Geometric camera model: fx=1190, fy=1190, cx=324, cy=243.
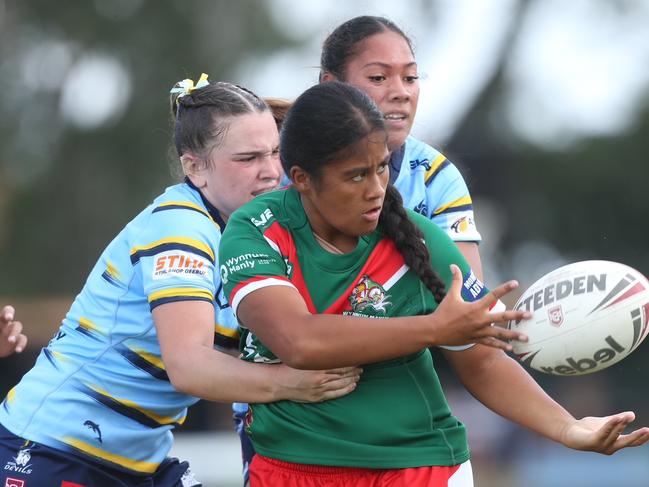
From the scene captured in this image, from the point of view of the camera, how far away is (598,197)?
1770cm

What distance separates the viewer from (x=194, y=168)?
13.7 feet

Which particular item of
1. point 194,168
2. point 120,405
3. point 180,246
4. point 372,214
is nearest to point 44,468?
point 120,405

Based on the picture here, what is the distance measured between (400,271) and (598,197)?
48.5 ft

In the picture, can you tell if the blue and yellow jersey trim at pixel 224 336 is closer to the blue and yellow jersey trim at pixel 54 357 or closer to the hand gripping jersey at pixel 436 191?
the blue and yellow jersey trim at pixel 54 357

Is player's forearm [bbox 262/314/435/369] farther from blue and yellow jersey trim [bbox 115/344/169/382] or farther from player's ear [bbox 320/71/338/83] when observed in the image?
player's ear [bbox 320/71/338/83]

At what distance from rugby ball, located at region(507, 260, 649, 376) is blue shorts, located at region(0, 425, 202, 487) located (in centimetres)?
146

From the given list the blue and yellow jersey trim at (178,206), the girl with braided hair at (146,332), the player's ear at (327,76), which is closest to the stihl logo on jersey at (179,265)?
the girl with braided hair at (146,332)

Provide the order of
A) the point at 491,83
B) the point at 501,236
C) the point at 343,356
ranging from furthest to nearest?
1. the point at 491,83
2. the point at 501,236
3. the point at 343,356

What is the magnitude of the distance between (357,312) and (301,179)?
0.43m

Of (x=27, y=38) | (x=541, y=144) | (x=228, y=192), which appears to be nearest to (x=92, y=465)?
(x=228, y=192)

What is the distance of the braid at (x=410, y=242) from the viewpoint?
11.1ft

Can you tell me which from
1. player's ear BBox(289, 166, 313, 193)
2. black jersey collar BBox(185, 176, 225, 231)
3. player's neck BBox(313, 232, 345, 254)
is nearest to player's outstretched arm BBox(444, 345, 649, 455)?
player's neck BBox(313, 232, 345, 254)

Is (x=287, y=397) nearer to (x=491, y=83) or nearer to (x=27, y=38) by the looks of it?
(x=491, y=83)

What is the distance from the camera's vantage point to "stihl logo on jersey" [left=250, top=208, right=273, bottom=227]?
346 centimetres
